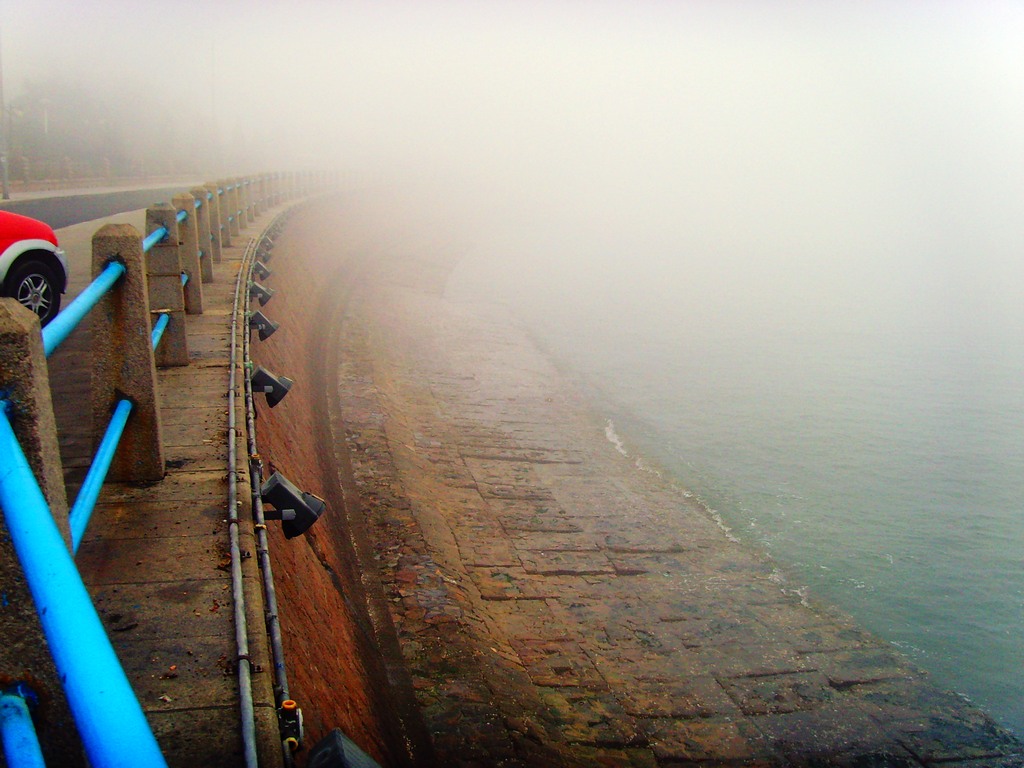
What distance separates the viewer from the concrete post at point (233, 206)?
53.0ft

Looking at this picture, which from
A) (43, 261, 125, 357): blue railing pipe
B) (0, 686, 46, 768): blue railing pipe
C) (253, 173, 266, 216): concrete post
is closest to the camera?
(0, 686, 46, 768): blue railing pipe

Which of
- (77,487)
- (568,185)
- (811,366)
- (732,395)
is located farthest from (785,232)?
(77,487)

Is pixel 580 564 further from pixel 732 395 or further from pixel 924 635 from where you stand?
pixel 732 395

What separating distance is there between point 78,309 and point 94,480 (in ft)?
2.13

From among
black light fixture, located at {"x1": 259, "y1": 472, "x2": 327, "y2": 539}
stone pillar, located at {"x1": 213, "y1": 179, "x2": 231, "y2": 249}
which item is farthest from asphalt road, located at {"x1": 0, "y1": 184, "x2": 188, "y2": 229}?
black light fixture, located at {"x1": 259, "y1": 472, "x2": 327, "y2": 539}

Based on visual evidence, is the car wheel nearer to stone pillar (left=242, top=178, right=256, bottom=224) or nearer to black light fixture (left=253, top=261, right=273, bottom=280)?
black light fixture (left=253, top=261, right=273, bottom=280)

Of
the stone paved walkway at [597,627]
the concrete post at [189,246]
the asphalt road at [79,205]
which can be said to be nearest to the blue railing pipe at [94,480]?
the stone paved walkway at [597,627]

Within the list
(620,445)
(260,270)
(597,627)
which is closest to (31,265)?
(260,270)

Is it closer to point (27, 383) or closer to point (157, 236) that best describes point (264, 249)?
point (157, 236)

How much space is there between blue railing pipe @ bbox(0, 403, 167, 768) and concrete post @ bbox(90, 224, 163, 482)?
3057 millimetres

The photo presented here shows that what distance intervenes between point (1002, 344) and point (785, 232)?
39.4 metres

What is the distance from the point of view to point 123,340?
494 centimetres

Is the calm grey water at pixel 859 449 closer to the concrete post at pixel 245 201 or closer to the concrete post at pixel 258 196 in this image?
the concrete post at pixel 245 201

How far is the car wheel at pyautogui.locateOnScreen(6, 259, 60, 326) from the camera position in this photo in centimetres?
859
